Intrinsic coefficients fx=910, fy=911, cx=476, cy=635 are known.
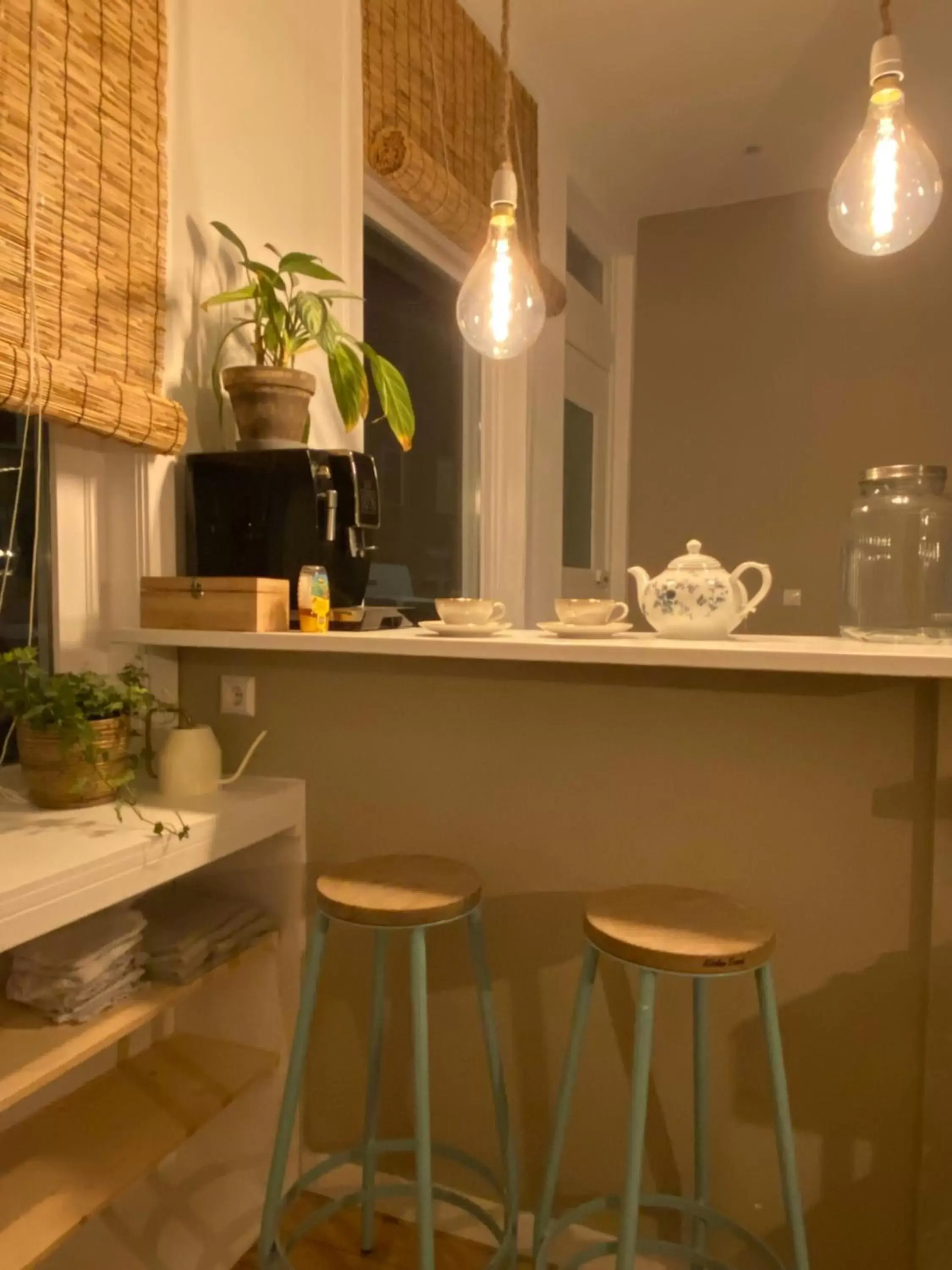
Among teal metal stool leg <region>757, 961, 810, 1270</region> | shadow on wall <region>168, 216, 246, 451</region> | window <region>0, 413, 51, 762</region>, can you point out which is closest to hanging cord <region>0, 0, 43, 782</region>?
window <region>0, 413, 51, 762</region>

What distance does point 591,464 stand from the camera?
4.21m

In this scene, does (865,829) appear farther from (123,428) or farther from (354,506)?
(123,428)

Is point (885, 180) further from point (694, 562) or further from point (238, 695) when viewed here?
point (238, 695)

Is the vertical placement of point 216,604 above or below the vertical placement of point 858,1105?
above

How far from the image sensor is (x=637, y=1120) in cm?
112

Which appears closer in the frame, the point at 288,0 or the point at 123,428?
the point at 123,428

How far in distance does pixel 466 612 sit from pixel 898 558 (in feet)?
2.46

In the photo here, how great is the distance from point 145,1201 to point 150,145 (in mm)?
1913

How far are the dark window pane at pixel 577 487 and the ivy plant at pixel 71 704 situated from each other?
2.62 meters

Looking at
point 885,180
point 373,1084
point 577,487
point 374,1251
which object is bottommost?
point 374,1251

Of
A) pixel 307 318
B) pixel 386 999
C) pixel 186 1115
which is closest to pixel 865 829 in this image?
pixel 386 999

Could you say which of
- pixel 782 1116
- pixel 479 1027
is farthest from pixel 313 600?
pixel 782 1116

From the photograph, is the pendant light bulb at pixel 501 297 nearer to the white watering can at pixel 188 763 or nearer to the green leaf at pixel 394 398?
the green leaf at pixel 394 398

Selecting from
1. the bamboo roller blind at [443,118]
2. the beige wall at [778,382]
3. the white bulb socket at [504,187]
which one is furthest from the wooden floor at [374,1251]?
the beige wall at [778,382]
